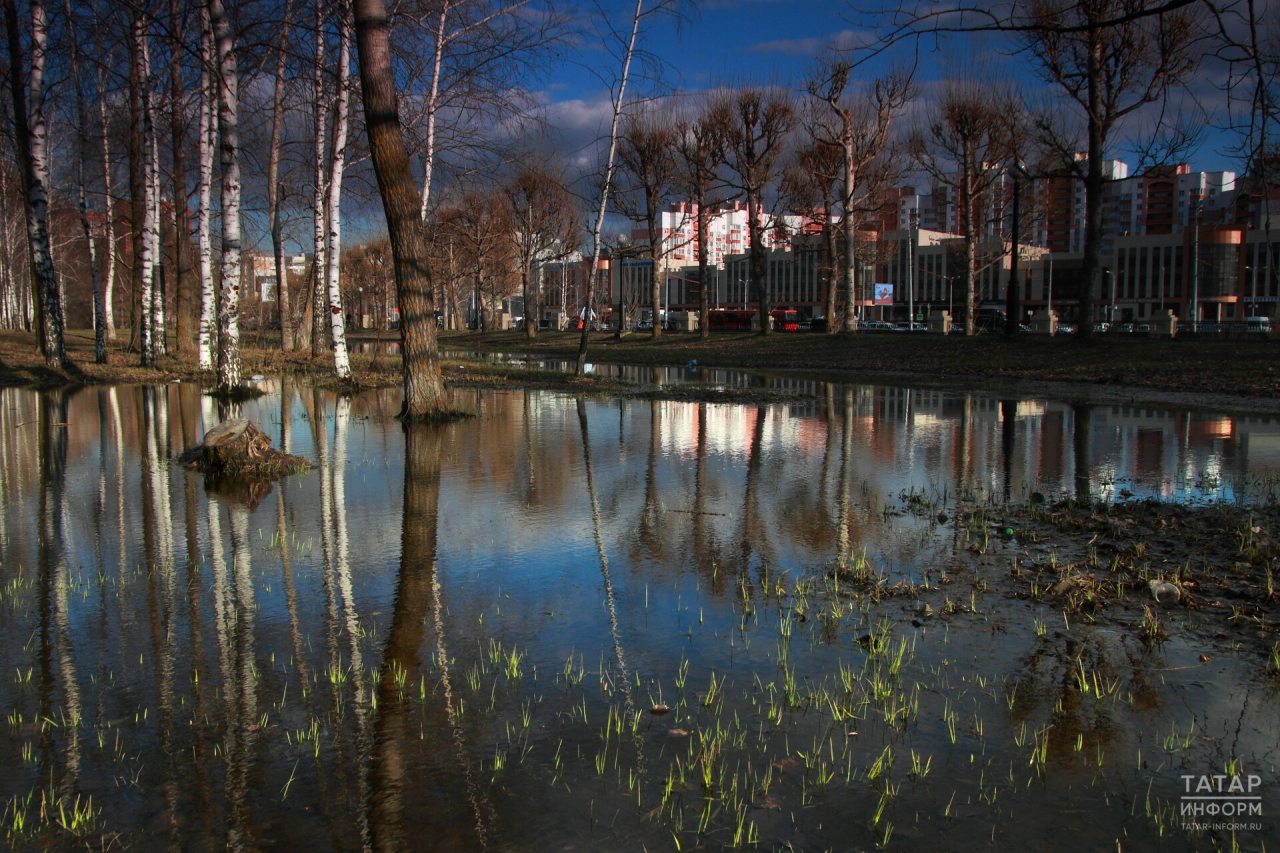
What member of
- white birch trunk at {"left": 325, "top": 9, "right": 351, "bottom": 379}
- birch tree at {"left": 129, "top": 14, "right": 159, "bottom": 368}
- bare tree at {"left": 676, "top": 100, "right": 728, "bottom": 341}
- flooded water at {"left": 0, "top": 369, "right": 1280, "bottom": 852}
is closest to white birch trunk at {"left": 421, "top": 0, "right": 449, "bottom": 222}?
white birch trunk at {"left": 325, "top": 9, "right": 351, "bottom": 379}

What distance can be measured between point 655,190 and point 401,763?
46685mm

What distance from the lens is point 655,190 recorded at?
47.8 meters

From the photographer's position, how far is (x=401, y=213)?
42.1ft

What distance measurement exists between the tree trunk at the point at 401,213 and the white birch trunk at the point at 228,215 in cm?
419

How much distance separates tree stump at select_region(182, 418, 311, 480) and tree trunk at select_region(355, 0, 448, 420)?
406cm

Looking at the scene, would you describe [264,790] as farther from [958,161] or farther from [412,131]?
[958,161]

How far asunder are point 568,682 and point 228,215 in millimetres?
14813

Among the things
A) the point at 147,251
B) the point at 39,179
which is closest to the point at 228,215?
the point at 39,179

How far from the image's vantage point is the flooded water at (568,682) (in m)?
2.99

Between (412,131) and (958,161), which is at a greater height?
(958,161)

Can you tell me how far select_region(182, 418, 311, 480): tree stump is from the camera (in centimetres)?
875

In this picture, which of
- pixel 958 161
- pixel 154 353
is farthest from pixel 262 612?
pixel 958 161

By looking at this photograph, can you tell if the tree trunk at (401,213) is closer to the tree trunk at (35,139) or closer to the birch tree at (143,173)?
the birch tree at (143,173)

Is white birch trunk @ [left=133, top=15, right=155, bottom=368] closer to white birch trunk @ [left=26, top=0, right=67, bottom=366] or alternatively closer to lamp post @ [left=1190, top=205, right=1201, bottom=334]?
white birch trunk @ [left=26, top=0, right=67, bottom=366]
